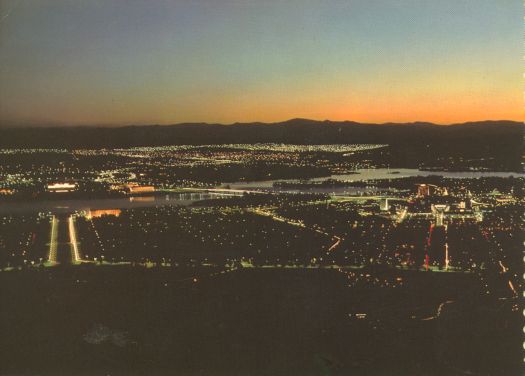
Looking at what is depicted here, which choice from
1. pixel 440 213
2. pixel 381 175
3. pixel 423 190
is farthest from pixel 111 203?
pixel 440 213

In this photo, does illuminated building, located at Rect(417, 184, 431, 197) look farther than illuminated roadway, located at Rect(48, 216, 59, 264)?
No

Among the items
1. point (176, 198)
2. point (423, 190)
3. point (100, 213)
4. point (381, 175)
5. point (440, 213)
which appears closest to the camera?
point (440, 213)

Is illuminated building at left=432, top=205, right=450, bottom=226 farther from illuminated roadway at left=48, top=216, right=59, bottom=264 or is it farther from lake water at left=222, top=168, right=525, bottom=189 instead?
illuminated roadway at left=48, top=216, right=59, bottom=264

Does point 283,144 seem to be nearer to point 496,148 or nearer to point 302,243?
point 302,243

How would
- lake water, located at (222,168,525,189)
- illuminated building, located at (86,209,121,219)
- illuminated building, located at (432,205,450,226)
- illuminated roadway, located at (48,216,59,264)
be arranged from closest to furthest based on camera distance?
illuminated building, located at (432,205,450,226) → lake water, located at (222,168,525,189) → illuminated roadway, located at (48,216,59,264) → illuminated building, located at (86,209,121,219)

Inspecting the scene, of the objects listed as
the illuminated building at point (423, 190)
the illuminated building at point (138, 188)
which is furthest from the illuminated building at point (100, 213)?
the illuminated building at point (423, 190)

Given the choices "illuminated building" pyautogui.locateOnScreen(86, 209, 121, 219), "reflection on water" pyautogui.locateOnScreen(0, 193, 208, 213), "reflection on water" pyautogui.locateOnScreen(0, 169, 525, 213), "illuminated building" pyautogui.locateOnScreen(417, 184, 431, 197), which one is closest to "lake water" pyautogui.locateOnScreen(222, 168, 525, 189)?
"reflection on water" pyautogui.locateOnScreen(0, 169, 525, 213)

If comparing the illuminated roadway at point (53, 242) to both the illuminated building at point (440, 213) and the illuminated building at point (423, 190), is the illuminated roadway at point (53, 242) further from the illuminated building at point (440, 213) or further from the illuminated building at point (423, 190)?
the illuminated building at point (440, 213)

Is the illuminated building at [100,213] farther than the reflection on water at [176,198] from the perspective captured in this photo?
Yes

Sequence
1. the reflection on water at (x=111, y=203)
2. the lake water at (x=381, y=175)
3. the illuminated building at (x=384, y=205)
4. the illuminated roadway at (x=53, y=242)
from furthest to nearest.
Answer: the reflection on water at (x=111, y=203), the illuminated roadway at (x=53, y=242), the illuminated building at (x=384, y=205), the lake water at (x=381, y=175)

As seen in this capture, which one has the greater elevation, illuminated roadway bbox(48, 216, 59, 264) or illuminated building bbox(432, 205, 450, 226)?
illuminated building bbox(432, 205, 450, 226)

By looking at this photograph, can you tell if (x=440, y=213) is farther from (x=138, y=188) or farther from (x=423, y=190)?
(x=138, y=188)

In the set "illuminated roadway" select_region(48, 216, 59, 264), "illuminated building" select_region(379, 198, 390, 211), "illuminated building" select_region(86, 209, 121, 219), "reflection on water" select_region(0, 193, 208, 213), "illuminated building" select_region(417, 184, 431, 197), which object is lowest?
"illuminated roadway" select_region(48, 216, 59, 264)
